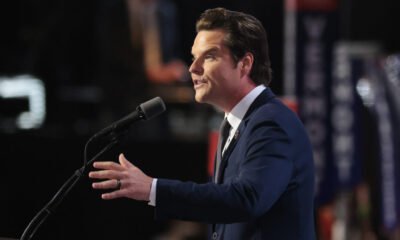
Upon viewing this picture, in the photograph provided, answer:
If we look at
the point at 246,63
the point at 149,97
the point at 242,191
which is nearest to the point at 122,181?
the point at 242,191

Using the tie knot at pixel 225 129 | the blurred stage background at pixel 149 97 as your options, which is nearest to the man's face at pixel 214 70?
the tie knot at pixel 225 129

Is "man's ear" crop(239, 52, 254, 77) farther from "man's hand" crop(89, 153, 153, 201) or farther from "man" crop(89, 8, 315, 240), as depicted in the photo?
"man's hand" crop(89, 153, 153, 201)

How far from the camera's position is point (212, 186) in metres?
1.87

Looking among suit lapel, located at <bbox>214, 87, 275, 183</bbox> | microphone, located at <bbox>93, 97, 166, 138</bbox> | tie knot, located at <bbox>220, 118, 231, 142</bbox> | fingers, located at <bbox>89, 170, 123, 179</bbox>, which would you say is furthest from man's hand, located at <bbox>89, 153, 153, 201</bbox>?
tie knot, located at <bbox>220, 118, 231, 142</bbox>

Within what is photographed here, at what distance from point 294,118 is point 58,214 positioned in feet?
9.87

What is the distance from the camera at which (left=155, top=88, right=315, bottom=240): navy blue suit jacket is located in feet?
6.07

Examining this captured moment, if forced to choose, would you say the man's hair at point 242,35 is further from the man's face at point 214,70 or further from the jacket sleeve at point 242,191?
the jacket sleeve at point 242,191

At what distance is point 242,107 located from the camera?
211cm

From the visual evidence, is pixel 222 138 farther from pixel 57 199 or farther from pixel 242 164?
pixel 57 199

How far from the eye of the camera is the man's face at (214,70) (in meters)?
2.07

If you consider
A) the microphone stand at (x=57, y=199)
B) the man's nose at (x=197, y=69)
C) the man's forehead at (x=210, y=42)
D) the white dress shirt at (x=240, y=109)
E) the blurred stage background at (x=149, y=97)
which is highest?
the man's forehead at (x=210, y=42)

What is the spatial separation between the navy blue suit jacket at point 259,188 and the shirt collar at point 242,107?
17 millimetres

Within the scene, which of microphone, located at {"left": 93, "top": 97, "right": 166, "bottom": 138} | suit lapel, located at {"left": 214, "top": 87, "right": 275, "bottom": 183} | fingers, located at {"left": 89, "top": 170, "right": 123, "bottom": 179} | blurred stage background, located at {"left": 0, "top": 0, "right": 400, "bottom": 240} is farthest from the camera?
blurred stage background, located at {"left": 0, "top": 0, "right": 400, "bottom": 240}

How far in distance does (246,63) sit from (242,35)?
8 cm
